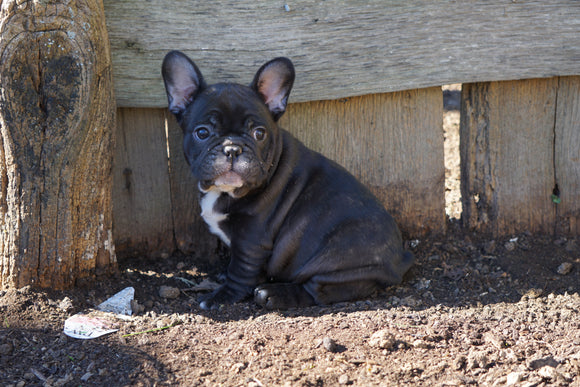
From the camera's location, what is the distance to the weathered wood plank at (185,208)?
5121mm

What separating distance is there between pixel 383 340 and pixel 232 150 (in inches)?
57.6

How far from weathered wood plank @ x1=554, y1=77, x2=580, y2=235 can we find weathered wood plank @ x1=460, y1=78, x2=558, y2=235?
0.05m

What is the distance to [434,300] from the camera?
15.1 ft

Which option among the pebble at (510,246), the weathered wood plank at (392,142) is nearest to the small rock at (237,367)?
the weathered wood plank at (392,142)

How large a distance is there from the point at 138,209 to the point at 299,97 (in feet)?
5.02

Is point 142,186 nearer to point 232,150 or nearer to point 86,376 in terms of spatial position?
point 232,150

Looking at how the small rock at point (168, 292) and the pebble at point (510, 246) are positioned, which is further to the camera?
the pebble at point (510, 246)

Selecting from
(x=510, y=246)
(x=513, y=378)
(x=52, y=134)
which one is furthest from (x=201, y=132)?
(x=510, y=246)

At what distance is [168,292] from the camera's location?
4.65 metres

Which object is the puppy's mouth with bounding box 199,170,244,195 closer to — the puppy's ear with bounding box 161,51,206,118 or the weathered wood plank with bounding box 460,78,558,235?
the puppy's ear with bounding box 161,51,206,118

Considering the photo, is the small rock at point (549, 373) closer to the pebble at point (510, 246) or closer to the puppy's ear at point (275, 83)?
the pebble at point (510, 246)

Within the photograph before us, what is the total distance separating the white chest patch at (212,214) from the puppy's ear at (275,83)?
689mm

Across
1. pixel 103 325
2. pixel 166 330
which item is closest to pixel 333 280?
pixel 166 330

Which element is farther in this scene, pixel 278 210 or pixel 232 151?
pixel 278 210
